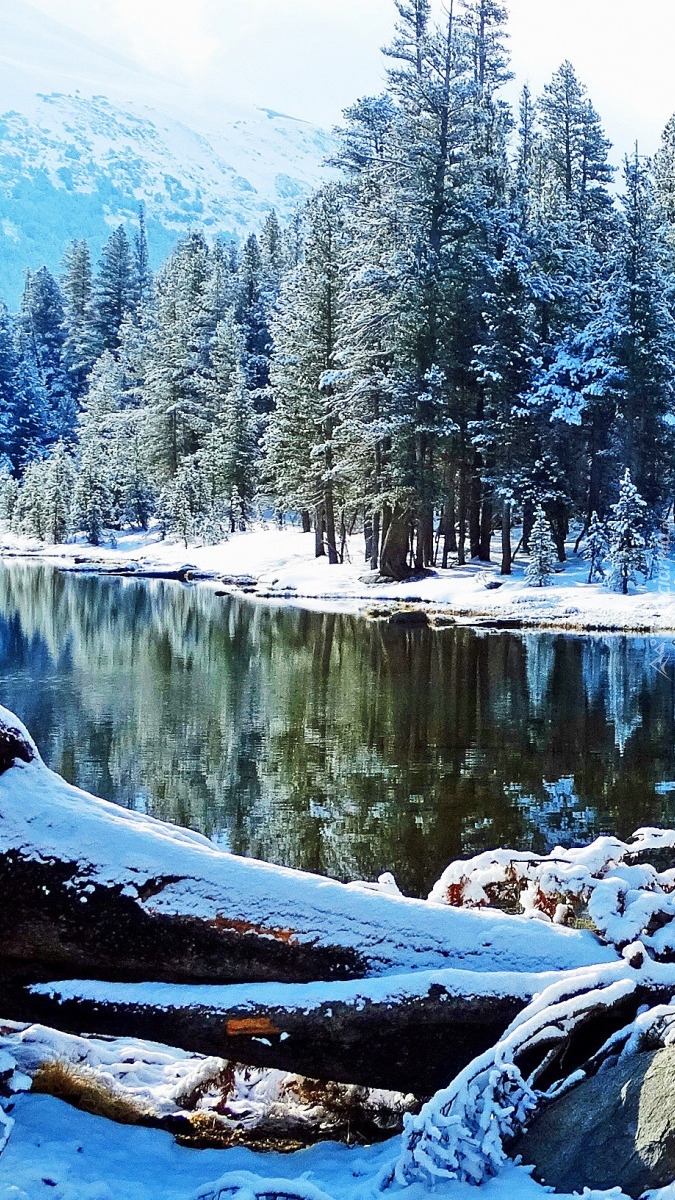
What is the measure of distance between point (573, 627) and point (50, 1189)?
2671 centimetres

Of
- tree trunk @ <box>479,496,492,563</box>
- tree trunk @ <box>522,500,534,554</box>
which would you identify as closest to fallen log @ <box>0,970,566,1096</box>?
tree trunk @ <box>522,500,534,554</box>

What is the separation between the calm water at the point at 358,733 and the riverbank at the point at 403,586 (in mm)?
2831

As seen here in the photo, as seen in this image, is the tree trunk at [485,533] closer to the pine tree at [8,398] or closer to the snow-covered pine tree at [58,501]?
the snow-covered pine tree at [58,501]

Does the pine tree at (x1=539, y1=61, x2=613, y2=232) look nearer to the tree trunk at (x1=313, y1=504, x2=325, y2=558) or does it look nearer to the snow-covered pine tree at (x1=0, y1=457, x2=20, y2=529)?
the tree trunk at (x1=313, y1=504, x2=325, y2=558)

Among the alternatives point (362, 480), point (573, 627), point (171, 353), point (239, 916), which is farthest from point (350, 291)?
point (239, 916)

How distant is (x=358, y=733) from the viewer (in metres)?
15.8

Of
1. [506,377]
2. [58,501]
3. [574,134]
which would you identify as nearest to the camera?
[506,377]

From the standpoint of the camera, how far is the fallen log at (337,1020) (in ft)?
13.9

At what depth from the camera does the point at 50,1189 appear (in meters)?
3.80

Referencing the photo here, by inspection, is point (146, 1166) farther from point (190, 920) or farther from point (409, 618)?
point (409, 618)

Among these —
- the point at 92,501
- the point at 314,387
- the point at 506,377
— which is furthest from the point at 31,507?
the point at 506,377

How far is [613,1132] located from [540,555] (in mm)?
31216

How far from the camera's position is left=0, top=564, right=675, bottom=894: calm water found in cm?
1086

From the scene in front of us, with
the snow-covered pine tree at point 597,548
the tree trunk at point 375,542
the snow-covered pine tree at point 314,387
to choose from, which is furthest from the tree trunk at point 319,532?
the snow-covered pine tree at point 597,548
